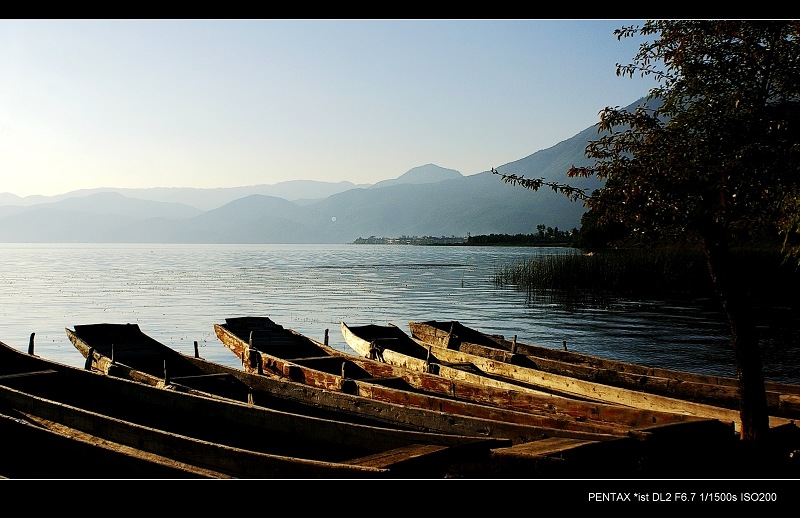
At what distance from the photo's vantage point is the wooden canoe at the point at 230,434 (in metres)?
5.44

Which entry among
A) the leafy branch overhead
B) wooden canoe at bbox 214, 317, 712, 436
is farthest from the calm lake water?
the leafy branch overhead

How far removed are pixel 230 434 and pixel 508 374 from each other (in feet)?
16.6

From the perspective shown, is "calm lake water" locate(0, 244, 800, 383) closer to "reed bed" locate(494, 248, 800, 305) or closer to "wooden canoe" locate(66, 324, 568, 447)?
"reed bed" locate(494, 248, 800, 305)

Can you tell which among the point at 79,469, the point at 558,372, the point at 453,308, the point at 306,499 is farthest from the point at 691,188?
the point at 453,308

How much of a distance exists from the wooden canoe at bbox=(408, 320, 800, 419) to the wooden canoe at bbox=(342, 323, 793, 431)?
0.49 metres

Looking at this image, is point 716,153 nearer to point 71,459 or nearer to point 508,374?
point 508,374

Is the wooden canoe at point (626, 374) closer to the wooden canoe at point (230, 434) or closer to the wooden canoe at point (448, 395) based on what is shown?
the wooden canoe at point (448, 395)

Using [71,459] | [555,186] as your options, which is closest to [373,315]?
[555,186]

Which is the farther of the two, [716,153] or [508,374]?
[508,374]

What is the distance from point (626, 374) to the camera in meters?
10.0

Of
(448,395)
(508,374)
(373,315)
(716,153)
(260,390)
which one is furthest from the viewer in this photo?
(373,315)

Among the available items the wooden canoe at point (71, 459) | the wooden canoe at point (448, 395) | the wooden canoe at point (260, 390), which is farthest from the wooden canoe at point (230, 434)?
the wooden canoe at point (448, 395)

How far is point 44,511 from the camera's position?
442 centimetres

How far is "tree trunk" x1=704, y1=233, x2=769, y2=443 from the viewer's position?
267 inches
